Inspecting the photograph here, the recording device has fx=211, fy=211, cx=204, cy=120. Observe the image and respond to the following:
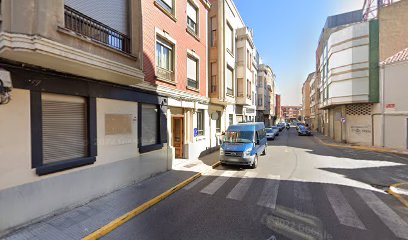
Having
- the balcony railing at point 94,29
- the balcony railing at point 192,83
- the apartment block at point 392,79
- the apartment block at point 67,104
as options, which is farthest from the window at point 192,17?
the apartment block at point 392,79

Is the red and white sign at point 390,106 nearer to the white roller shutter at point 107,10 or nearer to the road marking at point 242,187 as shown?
the road marking at point 242,187

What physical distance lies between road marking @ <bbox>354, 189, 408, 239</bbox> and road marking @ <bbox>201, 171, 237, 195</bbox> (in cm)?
434

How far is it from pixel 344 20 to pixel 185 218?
45873mm

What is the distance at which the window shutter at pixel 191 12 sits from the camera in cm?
1177

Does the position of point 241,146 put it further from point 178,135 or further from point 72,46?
point 72,46

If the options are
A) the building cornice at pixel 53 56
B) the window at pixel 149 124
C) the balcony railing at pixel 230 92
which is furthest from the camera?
the balcony railing at pixel 230 92

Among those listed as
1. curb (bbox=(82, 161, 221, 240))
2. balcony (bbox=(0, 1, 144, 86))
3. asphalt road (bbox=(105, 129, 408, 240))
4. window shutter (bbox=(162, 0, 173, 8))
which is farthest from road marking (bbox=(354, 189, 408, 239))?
window shutter (bbox=(162, 0, 173, 8))

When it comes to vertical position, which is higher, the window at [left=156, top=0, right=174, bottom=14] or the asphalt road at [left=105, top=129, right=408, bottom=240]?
the window at [left=156, top=0, right=174, bottom=14]

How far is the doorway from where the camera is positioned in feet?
37.7

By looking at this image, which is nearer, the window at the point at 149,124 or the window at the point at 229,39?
the window at the point at 149,124

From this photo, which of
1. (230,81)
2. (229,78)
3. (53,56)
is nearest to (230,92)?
(230,81)

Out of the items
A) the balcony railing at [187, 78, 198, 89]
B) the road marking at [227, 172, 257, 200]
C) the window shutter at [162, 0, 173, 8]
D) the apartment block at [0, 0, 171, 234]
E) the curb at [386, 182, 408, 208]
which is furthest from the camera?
the balcony railing at [187, 78, 198, 89]

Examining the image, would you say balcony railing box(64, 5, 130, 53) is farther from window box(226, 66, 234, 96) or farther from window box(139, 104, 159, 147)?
window box(226, 66, 234, 96)

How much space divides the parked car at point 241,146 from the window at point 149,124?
3.48m
